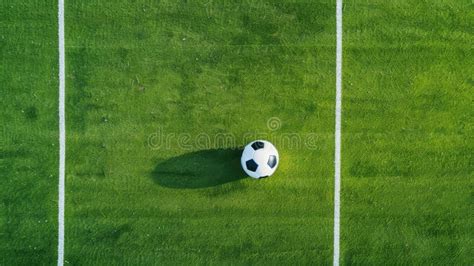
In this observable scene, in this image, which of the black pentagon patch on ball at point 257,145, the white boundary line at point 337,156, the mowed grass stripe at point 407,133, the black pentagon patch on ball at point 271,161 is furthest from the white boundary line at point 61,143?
the mowed grass stripe at point 407,133

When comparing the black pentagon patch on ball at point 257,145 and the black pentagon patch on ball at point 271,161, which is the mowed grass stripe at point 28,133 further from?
the black pentagon patch on ball at point 271,161

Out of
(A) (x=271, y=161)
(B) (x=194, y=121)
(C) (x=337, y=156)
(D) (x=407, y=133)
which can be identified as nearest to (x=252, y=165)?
(A) (x=271, y=161)

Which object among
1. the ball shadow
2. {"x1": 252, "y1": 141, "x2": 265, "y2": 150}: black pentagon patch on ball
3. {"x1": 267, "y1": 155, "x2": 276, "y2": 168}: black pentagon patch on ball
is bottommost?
the ball shadow

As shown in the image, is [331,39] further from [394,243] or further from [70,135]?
[70,135]

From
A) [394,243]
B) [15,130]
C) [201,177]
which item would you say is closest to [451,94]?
[394,243]

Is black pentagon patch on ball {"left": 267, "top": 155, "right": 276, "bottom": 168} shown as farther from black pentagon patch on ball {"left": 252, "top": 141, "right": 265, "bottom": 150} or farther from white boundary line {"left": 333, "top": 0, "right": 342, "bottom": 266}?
white boundary line {"left": 333, "top": 0, "right": 342, "bottom": 266}

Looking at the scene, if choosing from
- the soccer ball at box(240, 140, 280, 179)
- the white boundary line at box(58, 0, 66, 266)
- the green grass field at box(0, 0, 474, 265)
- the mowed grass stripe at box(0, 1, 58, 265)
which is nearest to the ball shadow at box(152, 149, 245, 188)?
the green grass field at box(0, 0, 474, 265)

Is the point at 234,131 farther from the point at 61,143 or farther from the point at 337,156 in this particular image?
the point at 61,143
